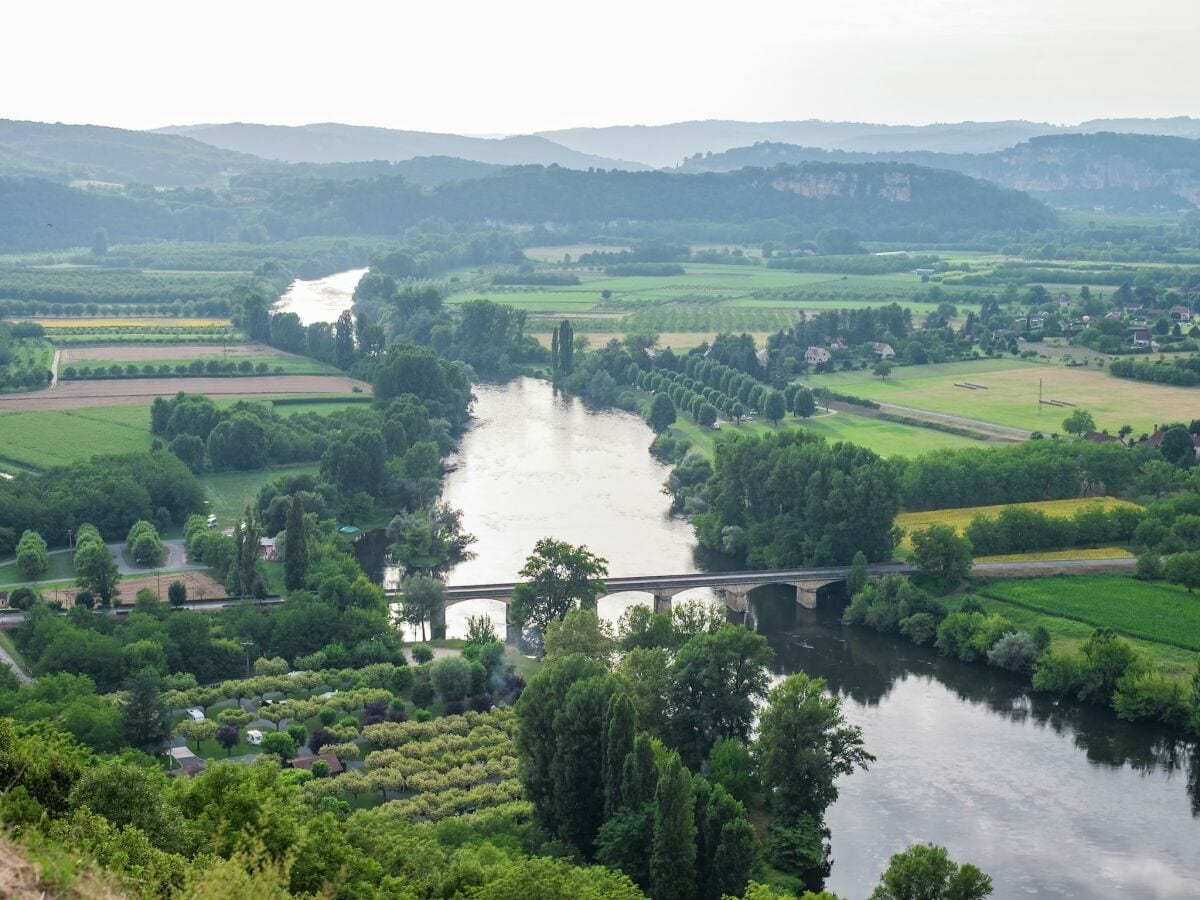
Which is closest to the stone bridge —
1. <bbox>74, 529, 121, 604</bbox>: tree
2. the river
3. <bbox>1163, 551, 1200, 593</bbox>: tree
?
<bbox>1163, 551, 1200, 593</bbox>: tree

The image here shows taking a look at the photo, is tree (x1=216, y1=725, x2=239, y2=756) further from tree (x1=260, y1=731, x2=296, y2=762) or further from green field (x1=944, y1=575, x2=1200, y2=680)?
green field (x1=944, y1=575, x2=1200, y2=680)

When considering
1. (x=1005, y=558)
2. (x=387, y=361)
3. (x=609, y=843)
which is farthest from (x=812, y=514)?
(x=387, y=361)

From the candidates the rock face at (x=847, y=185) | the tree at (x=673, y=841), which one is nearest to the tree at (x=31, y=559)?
the tree at (x=673, y=841)

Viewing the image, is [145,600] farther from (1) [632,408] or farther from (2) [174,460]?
(1) [632,408]

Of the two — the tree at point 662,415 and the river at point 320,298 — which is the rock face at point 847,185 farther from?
the tree at point 662,415

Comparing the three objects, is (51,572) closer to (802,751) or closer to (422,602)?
(422,602)

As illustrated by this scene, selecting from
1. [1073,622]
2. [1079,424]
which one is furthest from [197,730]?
[1079,424]
